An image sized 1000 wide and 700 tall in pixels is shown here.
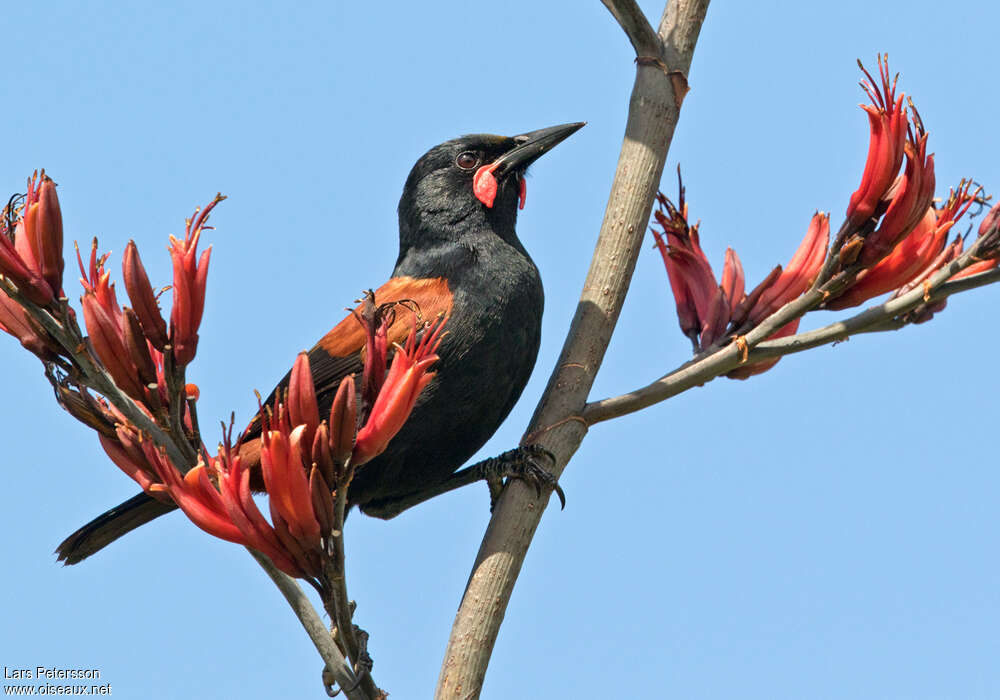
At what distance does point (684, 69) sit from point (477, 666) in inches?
77.3

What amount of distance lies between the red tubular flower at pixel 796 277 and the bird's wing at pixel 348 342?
1142 mm

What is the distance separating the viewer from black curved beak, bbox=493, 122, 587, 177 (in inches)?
183

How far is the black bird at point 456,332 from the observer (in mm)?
3977

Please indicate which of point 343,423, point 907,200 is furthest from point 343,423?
point 907,200

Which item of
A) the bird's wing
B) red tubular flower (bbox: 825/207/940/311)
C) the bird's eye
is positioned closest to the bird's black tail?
the bird's wing

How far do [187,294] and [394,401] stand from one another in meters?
0.50

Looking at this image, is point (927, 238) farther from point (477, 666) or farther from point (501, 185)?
point (501, 185)

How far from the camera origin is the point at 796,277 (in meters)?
3.53

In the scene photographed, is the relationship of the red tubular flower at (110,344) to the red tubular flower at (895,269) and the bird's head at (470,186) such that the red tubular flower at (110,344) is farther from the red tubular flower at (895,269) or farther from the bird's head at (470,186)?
the bird's head at (470,186)

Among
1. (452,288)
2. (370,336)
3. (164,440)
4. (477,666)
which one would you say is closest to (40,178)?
(164,440)

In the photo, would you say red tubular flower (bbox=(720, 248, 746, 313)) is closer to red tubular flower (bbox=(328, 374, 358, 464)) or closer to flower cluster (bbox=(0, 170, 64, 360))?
red tubular flower (bbox=(328, 374, 358, 464))

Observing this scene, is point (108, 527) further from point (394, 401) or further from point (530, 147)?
point (530, 147)

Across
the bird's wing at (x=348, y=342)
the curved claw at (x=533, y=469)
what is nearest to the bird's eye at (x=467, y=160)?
the bird's wing at (x=348, y=342)

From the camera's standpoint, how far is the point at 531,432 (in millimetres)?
3338
